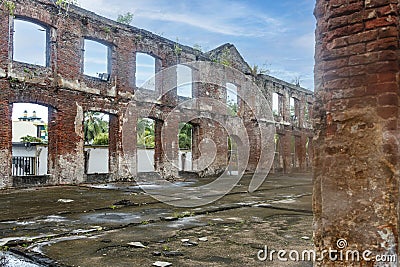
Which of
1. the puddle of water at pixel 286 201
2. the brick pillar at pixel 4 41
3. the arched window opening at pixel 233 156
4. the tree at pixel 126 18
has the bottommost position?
the puddle of water at pixel 286 201

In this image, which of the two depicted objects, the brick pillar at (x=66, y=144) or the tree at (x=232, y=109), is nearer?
the brick pillar at (x=66, y=144)

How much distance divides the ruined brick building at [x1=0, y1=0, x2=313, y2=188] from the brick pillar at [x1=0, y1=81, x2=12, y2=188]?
0.03 metres

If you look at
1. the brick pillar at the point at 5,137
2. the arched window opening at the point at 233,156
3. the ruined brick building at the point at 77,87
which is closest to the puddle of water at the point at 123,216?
the brick pillar at the point at 5,137

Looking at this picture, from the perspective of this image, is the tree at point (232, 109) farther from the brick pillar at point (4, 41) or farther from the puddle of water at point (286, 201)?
the puddle of water at point (286, 201)

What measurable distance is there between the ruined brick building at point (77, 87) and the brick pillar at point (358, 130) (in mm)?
10563

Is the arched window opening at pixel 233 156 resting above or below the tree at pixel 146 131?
below

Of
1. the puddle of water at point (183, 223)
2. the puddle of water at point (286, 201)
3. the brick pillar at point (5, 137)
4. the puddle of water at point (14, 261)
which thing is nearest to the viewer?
the puddle of water at point (14, 261)

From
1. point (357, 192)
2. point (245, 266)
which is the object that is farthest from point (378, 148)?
point (245, 266)

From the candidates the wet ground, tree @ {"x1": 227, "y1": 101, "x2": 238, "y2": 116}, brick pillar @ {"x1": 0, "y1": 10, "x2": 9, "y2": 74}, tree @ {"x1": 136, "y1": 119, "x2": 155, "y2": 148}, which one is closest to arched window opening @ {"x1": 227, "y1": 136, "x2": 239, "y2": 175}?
tree @ {"x1": 227, "y1": 101, "x2": 238, "y2": 116}

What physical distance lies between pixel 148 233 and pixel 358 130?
3.09 m

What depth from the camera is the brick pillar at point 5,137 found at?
10.8 metres

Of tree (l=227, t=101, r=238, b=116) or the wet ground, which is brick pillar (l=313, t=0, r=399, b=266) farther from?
tree (l=227, t=101, r=238, b=116)

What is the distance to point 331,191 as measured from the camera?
2.21m

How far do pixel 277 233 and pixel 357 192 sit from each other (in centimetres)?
255
